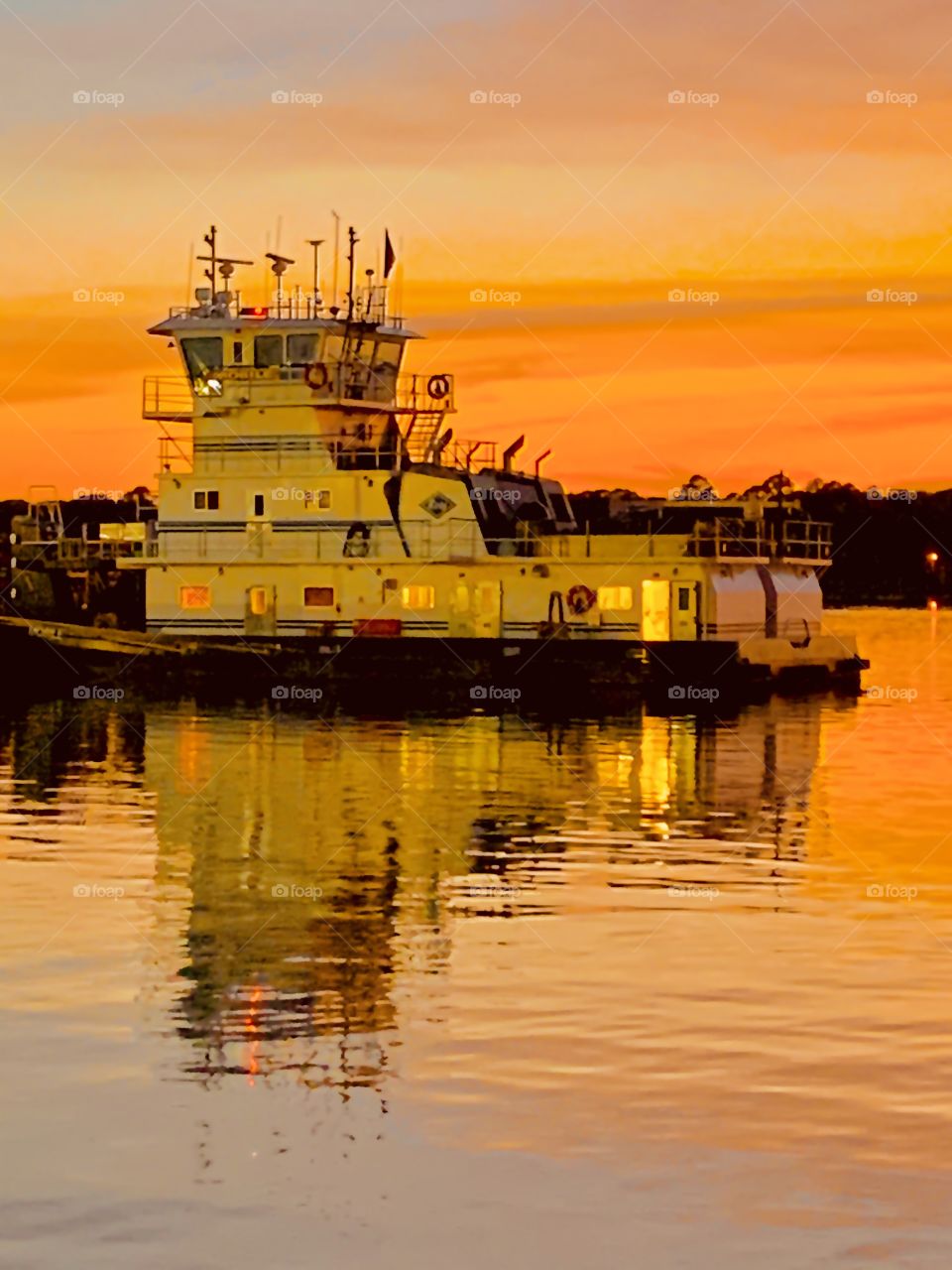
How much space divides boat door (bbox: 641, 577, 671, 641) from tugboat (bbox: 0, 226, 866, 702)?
1.5 inches

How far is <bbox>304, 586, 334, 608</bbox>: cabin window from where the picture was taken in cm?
5934

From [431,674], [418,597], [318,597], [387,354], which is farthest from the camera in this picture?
[387,354]

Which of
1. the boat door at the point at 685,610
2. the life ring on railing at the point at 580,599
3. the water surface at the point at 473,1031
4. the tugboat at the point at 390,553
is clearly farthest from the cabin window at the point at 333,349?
the water surface at the point at 473,1031

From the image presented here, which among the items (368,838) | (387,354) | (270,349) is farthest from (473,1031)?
(387,354)

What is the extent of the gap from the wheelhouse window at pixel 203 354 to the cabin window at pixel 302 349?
1.92 meters

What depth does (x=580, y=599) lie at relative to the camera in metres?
57.2

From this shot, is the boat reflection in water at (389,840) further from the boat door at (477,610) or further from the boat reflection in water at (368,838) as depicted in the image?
the boat door at (477,610)

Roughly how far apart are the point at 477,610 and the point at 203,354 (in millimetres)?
9820

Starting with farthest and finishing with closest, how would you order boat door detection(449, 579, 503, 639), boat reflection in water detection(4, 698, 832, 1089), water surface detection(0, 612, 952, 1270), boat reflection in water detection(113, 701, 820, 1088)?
1. boat door detection(449, 579, 503, 639)
2. boat reflection in water detection(4, 698, 832, 1089)
3. boat reflection in water detection(113, 701, 820, 1088)
4. water surface detection(0, 612, 952, 1270)

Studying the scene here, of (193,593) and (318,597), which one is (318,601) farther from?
(193,593)

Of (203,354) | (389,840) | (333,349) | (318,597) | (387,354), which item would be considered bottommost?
(389,840)

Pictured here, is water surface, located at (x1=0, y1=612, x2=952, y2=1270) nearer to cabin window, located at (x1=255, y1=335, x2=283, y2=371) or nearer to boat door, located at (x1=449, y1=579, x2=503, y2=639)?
boat door, located at (x1=449, y1=579, x2=503, y2=639)

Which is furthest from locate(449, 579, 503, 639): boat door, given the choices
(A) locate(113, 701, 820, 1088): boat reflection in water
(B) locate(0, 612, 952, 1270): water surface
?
(B) locate(0, 612, 952, 1270): water surface

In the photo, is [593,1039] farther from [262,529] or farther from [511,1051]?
[262,529]
